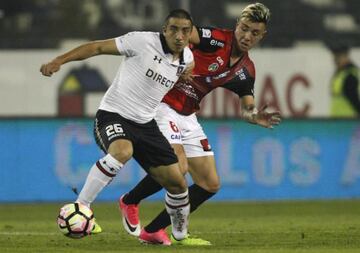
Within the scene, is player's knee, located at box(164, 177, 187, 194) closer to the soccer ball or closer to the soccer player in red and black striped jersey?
the soccer player in red and black striped jersey

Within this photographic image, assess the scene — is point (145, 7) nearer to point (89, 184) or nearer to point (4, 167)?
point (4, 167)

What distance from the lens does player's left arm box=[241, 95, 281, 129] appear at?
980cm

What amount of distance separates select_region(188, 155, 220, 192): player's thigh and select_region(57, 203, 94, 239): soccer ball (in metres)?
1.73

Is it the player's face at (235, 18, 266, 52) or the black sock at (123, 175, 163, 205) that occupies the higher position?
the player's face at (235, 18, 266, 52)

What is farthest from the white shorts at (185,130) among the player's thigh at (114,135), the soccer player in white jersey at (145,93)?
the player's thigh at (114,135)

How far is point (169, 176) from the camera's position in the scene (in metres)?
9.71

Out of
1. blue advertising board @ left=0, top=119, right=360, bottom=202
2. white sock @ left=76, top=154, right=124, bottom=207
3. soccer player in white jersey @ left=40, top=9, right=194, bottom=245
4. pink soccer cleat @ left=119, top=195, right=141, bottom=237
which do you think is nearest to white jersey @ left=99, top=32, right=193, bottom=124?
soccer player in white jersey @ left=40, top=9, right=194, bottom=245

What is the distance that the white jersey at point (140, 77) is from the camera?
9.61 metres

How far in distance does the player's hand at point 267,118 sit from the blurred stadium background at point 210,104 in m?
7.47

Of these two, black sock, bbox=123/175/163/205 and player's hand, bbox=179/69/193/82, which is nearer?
player's hand, bbox=179/69/193/82

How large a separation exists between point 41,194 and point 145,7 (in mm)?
4962

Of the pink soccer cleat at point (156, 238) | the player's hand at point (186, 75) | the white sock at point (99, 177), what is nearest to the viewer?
the white sock at point (99, 177)

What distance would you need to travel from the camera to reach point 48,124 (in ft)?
57.5

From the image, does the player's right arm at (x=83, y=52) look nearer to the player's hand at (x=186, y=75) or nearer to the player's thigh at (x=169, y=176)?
the player's hand at (x=186, y=75)
